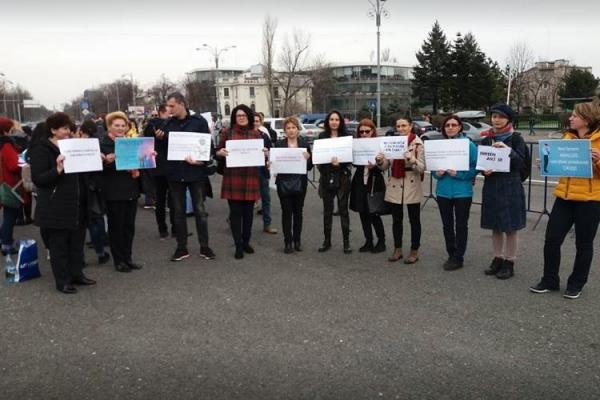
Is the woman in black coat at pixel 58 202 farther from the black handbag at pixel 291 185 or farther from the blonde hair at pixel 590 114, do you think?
the blonde hair at pixel 590 114

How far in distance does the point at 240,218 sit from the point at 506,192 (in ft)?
11.3

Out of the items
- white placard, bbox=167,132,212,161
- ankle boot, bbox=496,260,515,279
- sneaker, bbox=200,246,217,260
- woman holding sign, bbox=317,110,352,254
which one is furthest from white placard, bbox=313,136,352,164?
ankle boot, bbox=496,260,515,279

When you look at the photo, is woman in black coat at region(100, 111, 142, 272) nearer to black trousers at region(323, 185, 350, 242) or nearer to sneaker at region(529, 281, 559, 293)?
black trousers at region(323, 185, 350, 242)

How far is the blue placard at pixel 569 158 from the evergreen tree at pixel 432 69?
6196cm

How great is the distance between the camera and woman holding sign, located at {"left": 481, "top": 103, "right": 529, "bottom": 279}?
566 centimetres

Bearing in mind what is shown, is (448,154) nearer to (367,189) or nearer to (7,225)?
(367,189)

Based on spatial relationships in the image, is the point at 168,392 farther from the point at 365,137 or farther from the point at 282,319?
the point at 365,137

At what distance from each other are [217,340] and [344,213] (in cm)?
311

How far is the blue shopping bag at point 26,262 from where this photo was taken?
611cm

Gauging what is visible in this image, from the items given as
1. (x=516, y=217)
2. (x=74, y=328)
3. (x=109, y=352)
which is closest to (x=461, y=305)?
(x=516, y=217)

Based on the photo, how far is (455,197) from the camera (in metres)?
6.10

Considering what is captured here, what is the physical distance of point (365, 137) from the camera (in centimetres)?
682

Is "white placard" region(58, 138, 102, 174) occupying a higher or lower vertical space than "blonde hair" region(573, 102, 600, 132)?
lower

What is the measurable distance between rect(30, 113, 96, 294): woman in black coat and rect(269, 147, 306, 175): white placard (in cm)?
252
